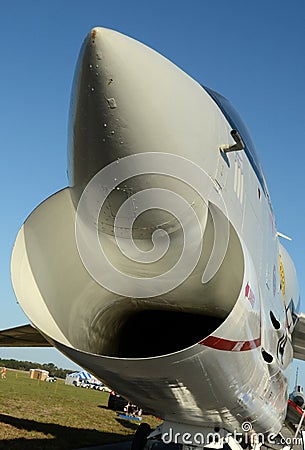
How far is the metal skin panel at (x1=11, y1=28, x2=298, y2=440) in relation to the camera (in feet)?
11.7

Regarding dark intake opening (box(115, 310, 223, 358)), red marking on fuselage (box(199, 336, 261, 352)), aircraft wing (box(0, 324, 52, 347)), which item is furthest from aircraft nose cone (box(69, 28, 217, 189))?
aircraft wing (box(0, 324, 52, 347))

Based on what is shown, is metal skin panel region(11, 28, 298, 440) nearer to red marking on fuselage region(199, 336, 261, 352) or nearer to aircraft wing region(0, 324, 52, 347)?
red marking on fuselage region(199, 336, 261, 352)

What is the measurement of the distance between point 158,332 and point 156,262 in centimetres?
140

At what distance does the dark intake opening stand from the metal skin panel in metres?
0.02

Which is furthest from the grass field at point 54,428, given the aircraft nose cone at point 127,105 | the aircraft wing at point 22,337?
the aircraft nose cone at point 127,105

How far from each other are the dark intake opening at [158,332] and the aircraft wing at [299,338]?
3.82 m

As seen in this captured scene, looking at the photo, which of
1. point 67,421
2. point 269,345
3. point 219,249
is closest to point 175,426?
point 269,345

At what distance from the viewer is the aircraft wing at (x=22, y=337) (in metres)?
9.60

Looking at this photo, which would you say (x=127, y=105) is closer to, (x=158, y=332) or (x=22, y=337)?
(x=158, y=332)

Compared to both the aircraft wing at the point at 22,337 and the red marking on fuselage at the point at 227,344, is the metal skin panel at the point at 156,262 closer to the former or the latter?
the red marking on fuselage at the point at 227,344

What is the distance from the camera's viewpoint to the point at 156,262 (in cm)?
430

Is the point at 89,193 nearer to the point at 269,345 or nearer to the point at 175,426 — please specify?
the point at 269,345

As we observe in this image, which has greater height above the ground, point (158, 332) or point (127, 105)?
point (127, 105)

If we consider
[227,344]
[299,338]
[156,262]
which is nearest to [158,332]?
[156,262]
